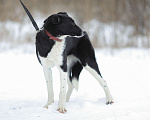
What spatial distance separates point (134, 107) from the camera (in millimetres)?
2887

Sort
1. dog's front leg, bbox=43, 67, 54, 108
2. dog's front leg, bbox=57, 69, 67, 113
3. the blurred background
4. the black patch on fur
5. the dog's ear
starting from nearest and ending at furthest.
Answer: the dog's ear, the black patch on fur, dog's front leg, bbox=57, 69, 67, 113, dog's front leg, bbox=43, 67, 54, 108, the blurred background

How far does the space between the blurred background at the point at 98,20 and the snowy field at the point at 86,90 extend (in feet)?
2.12

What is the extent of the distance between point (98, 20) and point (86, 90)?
5.82m

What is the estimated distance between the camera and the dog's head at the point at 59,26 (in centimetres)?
260

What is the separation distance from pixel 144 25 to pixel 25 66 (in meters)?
4.54

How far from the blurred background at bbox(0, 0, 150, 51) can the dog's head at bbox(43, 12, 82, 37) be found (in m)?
5.07

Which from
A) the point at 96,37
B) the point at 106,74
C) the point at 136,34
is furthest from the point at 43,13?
the point at 106,74

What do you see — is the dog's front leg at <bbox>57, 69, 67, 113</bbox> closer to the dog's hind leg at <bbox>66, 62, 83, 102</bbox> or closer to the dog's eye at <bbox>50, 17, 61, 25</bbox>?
the dog's hind leg at <bbox>66, 62, 83, 102</bbox>

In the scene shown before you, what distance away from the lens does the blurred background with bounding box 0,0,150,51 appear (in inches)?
314

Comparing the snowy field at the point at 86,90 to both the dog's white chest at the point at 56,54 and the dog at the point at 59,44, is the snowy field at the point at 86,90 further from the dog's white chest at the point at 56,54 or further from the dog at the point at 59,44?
the dog's white chest at the point at 56,54

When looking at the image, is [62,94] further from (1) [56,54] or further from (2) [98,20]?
(2) [98,20]

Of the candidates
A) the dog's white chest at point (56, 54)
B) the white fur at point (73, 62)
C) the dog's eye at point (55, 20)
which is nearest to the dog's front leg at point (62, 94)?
the dog's white chest at point (56, 54)

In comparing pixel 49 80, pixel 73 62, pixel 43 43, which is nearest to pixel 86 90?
pixel 73 62

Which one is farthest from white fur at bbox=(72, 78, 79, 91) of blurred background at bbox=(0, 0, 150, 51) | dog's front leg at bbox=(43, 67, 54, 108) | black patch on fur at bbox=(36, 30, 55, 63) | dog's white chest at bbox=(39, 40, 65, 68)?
blurred background at bbox=(0, 0, 150, 51)
